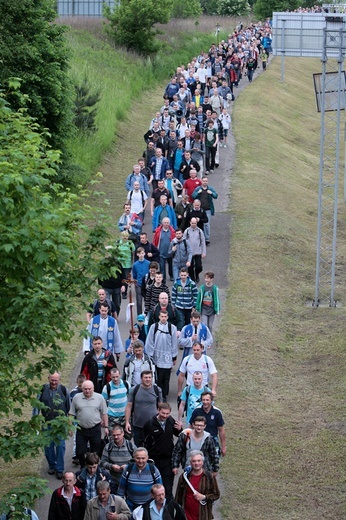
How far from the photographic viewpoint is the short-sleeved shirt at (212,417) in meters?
13.6

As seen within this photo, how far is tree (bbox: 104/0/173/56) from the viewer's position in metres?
51.6

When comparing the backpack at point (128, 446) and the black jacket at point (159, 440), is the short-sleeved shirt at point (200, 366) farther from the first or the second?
the backpack at point (128, 446)

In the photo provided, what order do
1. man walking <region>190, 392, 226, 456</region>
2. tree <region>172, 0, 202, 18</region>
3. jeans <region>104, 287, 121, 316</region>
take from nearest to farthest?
man walking <region>190, 392, 226, 456</region>, jeans <region>104, 287, 121, 316</region>, tree <region>172, 0, 202, 18</region>

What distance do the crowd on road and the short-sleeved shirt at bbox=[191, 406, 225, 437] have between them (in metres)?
0.01

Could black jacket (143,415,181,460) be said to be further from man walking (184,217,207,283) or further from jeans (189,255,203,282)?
jeans (189,255,203,282)

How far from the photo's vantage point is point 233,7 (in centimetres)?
9231

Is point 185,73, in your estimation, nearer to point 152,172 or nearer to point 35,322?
point 152,172

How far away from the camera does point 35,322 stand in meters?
11.1

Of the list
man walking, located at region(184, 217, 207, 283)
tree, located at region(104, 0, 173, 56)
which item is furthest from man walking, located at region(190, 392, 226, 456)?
tree, located at region(104, 0, 173, 56)

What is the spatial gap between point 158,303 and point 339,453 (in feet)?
11.5

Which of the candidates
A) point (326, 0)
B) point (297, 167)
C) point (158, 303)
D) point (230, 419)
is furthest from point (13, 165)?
point (326, 0)

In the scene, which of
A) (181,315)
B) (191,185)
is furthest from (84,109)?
(181,315)

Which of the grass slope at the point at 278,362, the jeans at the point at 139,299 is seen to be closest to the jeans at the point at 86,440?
the grass slope at the point at 278,362

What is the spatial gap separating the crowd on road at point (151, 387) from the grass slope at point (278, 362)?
2.73 feet
